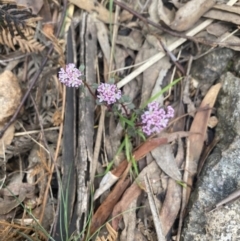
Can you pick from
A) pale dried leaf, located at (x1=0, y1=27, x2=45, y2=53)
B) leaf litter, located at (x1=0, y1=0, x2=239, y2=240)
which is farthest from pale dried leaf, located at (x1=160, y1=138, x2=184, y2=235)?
pale dried leaf, located at (x1=0, y1=27, x2=45, y2=53)

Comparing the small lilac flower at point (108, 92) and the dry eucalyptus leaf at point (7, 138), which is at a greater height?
the small lilac flower at point (108, 92)

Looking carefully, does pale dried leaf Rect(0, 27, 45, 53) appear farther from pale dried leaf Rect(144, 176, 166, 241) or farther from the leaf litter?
pale dried leaf Rect(144, 176, 166, 241)

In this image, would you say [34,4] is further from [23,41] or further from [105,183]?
[105,183]

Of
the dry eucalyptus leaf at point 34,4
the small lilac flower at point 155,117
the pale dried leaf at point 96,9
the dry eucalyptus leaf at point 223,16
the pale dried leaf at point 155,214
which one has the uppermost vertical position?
the dry eucalyptus leaf at point 223,16

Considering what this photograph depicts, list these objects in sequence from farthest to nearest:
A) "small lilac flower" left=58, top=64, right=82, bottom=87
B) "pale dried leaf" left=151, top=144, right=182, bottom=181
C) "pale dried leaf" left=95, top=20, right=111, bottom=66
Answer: "pale dried leaf" left=95, top=20, right=111, bottom=66 < "pale dried leaf" left=151, top=144, right=182, bottom=181 < "small lilac flower" left=58, top=64, right=82, bottom=87

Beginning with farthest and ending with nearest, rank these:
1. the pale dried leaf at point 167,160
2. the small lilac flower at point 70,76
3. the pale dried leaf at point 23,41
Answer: the pale dried leaf at point 23,41 < the pale dried leaf at point 167,160 < the small lilac flower at point 70,76

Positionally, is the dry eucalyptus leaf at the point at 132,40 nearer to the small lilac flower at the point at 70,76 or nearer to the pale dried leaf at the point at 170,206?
the small lilac flower at the point at 70,76

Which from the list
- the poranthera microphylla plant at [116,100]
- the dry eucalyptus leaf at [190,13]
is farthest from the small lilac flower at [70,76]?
the dry eucalyptus leaf at [190,13]

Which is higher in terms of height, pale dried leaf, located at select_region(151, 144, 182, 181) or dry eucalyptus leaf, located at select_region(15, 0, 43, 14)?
dry eucalyptus leaf, located at select_region(15, 0, 43, 14)
